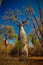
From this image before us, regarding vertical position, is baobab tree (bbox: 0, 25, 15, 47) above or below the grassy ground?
above

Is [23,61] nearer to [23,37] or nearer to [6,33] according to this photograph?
[23,37]

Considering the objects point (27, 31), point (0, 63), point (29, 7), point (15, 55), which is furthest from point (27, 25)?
point (0, 63)

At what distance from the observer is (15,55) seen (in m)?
4.23

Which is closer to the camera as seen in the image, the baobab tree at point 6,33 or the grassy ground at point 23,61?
the grassy ground at point 23,61

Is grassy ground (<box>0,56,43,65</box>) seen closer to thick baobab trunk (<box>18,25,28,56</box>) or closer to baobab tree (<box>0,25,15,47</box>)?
thick baobab trunk (<box>18,25,28,56</box>)

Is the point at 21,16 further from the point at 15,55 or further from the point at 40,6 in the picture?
the point at 15,55

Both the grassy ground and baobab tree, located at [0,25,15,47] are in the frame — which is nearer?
the grassy ground

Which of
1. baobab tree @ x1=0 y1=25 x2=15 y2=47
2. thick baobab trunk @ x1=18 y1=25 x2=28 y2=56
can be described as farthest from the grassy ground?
baobab tree @ x1=0 y1=25 x2=15 y2=47

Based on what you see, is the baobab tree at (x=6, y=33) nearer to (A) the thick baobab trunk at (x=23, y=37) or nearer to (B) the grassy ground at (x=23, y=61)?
(A) the thick baobab trunk at (x=23, y=37)

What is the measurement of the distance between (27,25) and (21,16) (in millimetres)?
257

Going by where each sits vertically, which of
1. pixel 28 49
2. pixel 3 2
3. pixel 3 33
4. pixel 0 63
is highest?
pixel 3 2

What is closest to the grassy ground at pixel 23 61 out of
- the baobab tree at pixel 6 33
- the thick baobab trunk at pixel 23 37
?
the thick baobab trunk at pixel 23 37

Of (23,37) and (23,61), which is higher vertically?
(23,37)

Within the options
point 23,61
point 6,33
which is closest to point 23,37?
point 6,33
